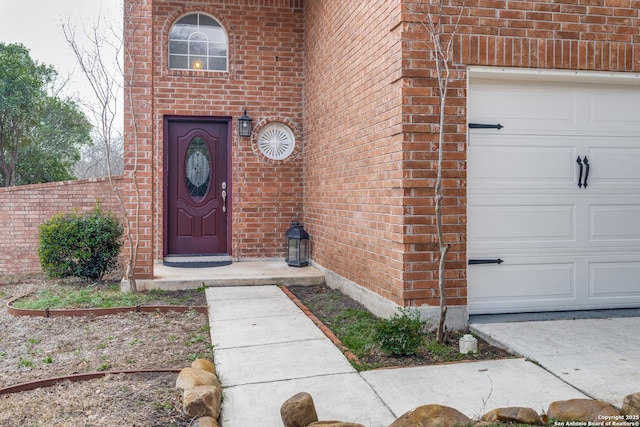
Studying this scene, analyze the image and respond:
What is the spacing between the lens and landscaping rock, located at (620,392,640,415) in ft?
8.28

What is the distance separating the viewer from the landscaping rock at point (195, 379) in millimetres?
2953

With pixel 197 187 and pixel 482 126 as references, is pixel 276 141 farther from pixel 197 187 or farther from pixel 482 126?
pixel 482 126

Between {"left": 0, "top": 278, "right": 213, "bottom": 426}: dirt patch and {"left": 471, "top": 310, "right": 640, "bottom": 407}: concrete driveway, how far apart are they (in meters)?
2.19

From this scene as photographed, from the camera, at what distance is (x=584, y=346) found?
3.72 meters

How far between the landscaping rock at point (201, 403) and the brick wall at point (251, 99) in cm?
523

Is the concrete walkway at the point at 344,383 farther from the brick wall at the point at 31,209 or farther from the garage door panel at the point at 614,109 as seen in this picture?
the brick wall at the point at 31,209

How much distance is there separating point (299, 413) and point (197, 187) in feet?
19.3

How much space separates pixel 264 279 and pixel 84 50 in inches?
137

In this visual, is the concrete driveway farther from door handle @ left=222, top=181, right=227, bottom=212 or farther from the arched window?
the arched window

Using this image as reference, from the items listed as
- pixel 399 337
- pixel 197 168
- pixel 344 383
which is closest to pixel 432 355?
pixel 399 337

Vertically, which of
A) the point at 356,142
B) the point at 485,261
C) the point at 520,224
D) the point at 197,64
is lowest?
the point at 485,261

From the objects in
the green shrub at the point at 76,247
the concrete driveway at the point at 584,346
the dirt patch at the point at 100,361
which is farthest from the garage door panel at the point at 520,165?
the green shrub at the point at 76,247

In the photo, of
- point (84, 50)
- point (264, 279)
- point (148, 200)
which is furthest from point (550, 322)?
point (84, 50)

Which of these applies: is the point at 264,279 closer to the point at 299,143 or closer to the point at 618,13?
the point at 299,143
